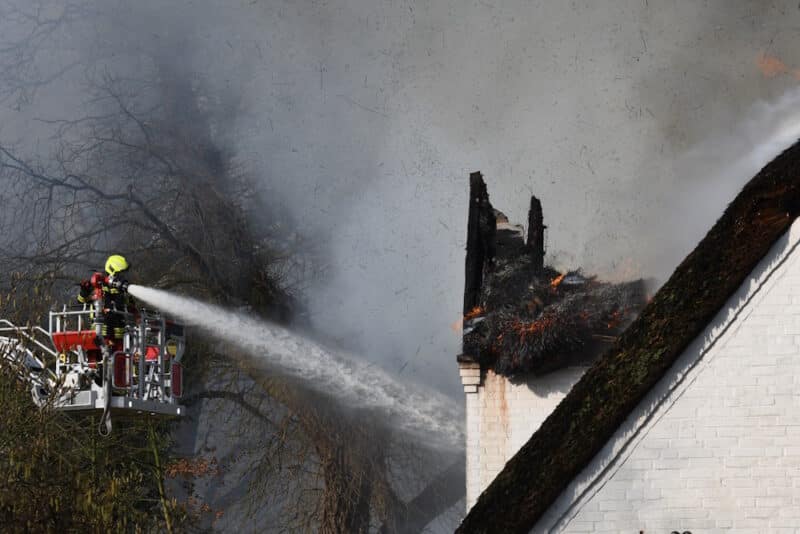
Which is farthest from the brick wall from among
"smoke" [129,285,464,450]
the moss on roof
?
"smoke" [129,285,464,450]

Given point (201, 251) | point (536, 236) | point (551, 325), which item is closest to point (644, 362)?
point (551, 325)

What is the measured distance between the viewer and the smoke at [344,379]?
2933 cm

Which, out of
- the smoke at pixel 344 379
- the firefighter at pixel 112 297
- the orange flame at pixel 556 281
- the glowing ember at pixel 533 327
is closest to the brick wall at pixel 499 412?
the glowing ember at pixel 533 327

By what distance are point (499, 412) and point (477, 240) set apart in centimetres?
291

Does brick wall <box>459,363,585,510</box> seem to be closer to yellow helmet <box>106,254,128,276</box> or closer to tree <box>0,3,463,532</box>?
yellow helmet <box>106,254,128,276</box>

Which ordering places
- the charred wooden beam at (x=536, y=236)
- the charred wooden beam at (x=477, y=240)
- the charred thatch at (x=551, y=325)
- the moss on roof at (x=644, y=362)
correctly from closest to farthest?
the moss on roof at (x=644, y=362) → the charred thatch at (x=551, y=325) → the charred wooden beam at (x=477, y=240) → the charred wooden beam at (x=536, y=236)

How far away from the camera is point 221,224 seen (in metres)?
29.9

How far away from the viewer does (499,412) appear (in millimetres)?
18109

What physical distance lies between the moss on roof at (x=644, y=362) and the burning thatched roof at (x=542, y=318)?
2.87 m

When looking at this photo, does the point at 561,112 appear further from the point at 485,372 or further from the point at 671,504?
the point at 671,504

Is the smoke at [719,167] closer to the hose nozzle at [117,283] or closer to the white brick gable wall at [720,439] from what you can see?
the white brick gable wall at [720,439]

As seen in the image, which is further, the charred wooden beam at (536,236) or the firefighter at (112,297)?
the charred wooden beam at (536,236)

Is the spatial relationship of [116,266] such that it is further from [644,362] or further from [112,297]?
[644,362]

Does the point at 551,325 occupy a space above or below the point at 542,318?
below
